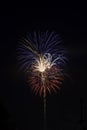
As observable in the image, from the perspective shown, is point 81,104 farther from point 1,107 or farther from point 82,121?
point 1,107

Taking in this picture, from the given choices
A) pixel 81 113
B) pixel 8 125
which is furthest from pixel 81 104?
pixel 8 125

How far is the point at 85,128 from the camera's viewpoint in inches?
2486

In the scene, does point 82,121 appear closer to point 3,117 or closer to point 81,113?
point 81,113

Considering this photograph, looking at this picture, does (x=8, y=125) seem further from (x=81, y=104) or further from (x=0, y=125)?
(x=81, y=104)

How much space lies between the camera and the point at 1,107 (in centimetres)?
6475

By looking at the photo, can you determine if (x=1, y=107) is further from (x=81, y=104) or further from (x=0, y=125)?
(x=81, y=104)

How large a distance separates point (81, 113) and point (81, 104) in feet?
4.48

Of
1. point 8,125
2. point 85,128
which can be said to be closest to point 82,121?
point 85,128

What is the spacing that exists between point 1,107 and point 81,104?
8.37 meters

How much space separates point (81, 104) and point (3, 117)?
8.30 metres

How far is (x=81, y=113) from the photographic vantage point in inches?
2502

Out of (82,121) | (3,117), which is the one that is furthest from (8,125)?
(82,121)

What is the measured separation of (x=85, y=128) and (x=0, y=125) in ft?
28.6

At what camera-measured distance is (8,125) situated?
62.5m
